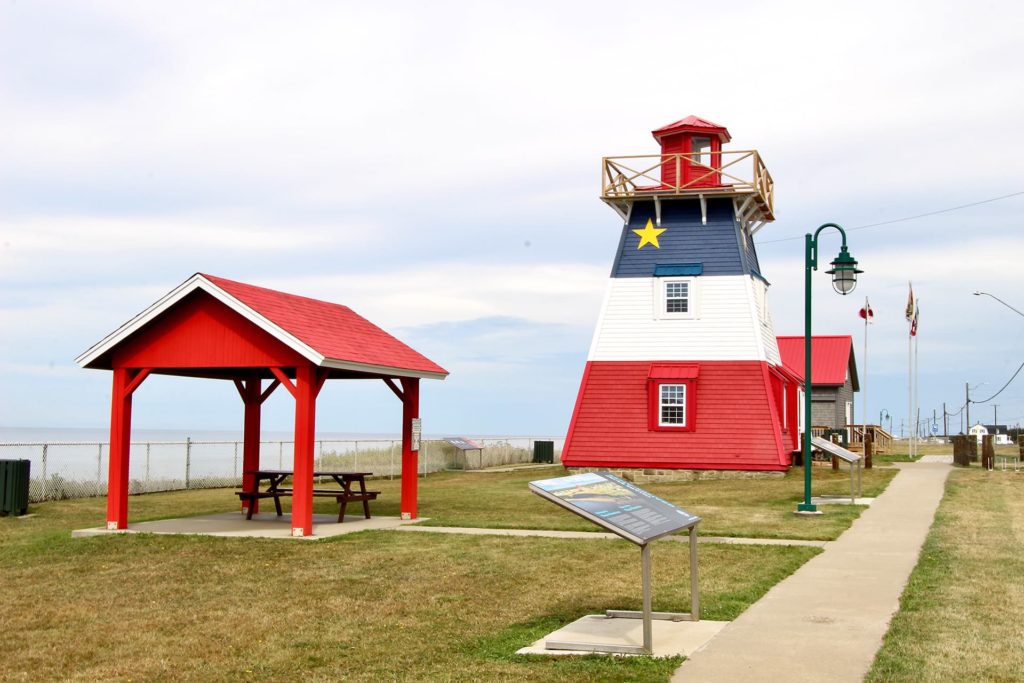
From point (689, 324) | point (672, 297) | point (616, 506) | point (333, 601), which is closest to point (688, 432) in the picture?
point (689, 324)

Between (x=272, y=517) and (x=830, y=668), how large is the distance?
14.1 meters

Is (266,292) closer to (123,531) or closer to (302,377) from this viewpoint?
(302,377)

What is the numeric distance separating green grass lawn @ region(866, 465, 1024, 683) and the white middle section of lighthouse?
478 inches

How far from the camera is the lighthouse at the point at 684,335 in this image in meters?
29.3

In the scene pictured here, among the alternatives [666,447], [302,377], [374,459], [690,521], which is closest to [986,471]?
[666,447]

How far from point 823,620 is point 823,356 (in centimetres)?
3944

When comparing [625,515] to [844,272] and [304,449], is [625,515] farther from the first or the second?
[844,272]

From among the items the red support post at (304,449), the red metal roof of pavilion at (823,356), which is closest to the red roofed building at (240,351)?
the red support post at (304,449)

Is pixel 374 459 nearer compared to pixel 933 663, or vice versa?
pixel 933 663

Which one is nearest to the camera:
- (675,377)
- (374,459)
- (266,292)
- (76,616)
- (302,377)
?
(76,616)

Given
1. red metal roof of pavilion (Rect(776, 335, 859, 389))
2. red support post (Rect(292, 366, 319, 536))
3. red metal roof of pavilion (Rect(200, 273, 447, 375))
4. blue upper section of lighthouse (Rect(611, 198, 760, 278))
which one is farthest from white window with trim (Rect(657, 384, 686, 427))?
red metal roof of pavilion (Rect(776, 335, 859, 389))

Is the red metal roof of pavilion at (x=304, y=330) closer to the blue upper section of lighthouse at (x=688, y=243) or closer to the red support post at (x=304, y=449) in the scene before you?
the red support post at (x=304, y=449)

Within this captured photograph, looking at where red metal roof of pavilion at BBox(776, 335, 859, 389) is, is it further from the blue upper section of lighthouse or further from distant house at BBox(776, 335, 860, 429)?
the blue upper section of lighthouse

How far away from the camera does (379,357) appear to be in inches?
717
